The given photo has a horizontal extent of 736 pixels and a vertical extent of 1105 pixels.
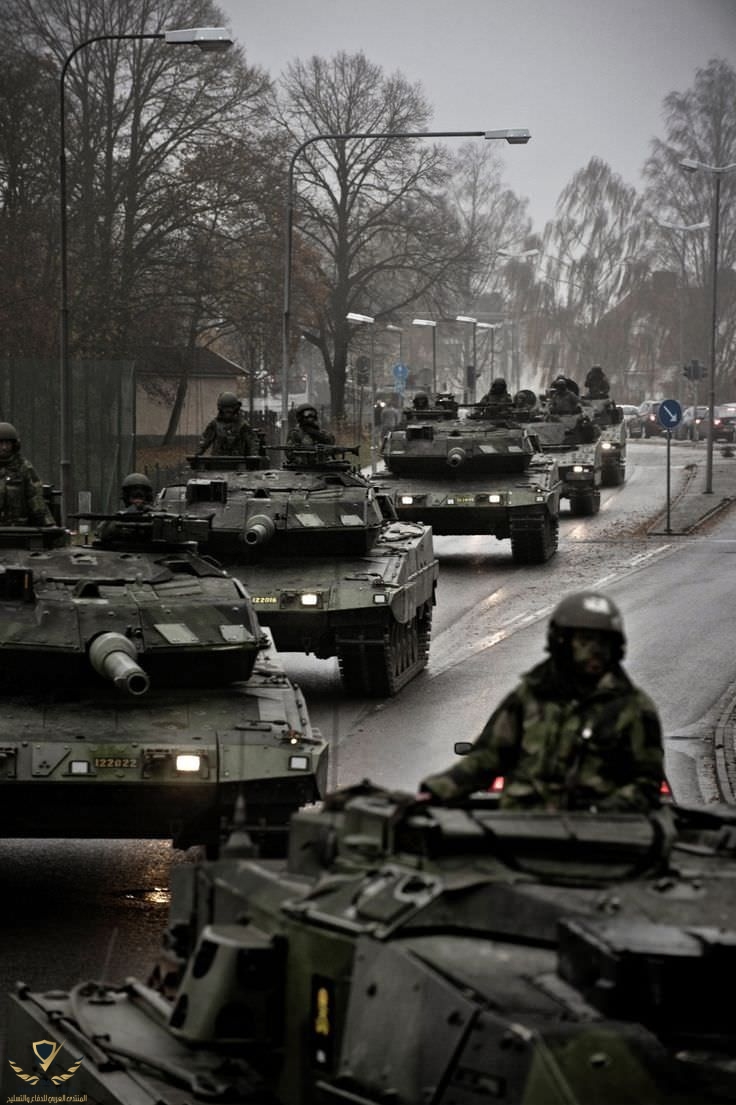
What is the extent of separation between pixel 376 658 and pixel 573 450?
18.5 meters

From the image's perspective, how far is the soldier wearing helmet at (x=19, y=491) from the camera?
593 inches

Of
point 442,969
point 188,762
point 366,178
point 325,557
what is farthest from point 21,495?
point 366,178

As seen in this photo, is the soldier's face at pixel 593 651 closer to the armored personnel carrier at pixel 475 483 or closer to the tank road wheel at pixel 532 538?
the armored personnel carrier at pixel 475 483

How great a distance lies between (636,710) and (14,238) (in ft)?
107

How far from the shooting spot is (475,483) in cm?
2848

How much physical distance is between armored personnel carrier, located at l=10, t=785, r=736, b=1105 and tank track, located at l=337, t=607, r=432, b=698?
10.8 m

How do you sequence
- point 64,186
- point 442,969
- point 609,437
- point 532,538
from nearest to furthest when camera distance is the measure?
point 442,969 → point 64,186 → point 532,538 → point 609,437

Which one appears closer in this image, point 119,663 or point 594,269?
point 119,663

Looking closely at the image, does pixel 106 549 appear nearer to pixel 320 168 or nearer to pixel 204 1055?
pixel 204 1055

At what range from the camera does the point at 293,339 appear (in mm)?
50688

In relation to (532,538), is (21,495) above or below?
above

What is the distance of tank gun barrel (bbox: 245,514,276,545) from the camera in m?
18.4

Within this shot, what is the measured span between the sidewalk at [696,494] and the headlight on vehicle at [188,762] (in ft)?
75.2

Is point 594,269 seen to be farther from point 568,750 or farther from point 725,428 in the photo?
point 568,750
